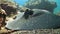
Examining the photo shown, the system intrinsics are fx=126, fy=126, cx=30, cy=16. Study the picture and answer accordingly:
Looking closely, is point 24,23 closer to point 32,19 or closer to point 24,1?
point 32,19

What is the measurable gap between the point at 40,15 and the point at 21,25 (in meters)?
0.66

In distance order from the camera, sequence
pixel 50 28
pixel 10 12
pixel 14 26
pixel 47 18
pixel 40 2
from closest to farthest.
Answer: pixel 50 28
pixel 14 26
pixel 47 18
pixel 10 12
pixel 40 2

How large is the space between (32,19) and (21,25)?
360 mm

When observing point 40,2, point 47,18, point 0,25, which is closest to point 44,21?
point 47,18

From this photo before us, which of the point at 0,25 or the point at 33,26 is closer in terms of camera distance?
the point at 33,26

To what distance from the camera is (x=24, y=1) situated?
7.38m

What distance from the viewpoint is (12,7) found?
537 centimetres

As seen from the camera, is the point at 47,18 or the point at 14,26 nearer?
the point at 14,26

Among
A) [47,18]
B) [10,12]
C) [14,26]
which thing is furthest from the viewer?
[10,12]

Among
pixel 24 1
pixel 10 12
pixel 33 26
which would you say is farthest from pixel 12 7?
pixel 33 26

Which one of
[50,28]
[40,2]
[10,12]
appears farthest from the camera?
[40,2]

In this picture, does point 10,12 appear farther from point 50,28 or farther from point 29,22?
point 50,28

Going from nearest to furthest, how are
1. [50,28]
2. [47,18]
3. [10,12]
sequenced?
1. [50,28]
2. [47,18]
3. [10,12]

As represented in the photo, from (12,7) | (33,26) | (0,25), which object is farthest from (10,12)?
(33,26)
